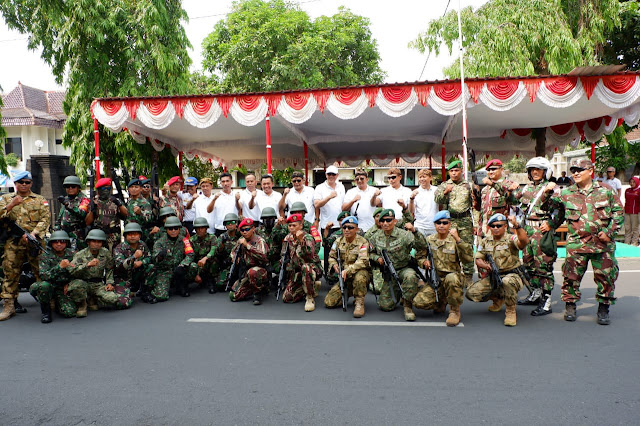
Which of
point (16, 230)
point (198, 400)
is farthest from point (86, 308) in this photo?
point (198, 400)

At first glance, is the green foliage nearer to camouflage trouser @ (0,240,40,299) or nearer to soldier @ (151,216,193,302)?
soldier @ (151,216,193,302)

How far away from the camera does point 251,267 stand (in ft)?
20.9

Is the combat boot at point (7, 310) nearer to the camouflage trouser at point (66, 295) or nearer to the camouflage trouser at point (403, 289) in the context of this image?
the camouflage trouser at point (66, 295)

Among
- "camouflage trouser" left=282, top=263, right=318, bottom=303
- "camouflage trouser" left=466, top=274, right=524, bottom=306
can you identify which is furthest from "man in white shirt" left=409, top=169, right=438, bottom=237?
"camouflage trouser" left=282, top=263, right=318, bottom=303

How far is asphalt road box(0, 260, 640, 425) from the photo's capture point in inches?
121

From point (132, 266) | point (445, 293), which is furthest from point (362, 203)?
point (132, 266)

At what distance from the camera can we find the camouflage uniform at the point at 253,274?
6215 mm

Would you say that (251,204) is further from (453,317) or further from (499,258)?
(499,258)

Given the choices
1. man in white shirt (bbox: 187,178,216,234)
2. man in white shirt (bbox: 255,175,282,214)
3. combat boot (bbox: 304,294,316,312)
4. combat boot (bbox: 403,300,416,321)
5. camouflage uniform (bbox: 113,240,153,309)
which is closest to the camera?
combat boot (bbox: 403,300,416,321)

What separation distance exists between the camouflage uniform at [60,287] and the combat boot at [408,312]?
4.00 m

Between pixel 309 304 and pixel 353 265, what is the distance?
0.78 metres

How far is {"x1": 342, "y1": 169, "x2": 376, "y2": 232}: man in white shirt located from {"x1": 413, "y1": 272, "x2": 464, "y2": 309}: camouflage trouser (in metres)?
1.90

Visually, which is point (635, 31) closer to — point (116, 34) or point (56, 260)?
point (116, 34)

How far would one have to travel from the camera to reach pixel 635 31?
15.5 m
